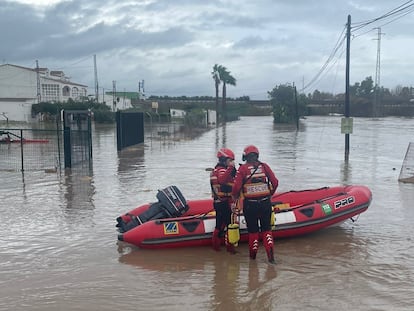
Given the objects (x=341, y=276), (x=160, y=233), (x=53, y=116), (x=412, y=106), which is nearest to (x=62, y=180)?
(x=160, y=233)

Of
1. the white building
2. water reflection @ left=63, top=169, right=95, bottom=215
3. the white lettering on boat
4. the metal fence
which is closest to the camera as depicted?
the white lettering on boat

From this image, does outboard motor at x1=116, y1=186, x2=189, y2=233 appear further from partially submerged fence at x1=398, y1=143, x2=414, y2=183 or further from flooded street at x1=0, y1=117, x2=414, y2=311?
partially submerged fence at x1=398, y1=143, x2=414, y2=183

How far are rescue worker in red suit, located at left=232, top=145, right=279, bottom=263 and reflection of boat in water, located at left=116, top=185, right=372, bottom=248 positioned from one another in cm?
80

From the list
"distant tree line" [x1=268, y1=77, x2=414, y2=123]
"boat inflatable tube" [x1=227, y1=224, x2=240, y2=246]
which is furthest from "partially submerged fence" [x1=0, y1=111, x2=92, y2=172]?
"distant tree line" [x1=268, y1=77, x2=414, y2=123]

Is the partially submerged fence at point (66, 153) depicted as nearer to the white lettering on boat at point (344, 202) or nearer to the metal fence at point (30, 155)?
the metal fence at point (30, 155)

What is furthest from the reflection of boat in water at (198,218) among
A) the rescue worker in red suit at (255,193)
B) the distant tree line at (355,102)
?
the distant tree line at (355,102)

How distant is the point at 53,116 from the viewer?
61.1 m

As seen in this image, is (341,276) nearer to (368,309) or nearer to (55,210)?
(368,309)

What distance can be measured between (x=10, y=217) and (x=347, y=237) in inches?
250

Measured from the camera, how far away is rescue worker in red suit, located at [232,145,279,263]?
22.4 ft

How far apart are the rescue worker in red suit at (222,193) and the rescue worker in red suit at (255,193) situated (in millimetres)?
305

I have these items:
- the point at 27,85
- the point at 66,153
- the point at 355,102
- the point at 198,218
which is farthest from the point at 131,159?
the point at 355,102

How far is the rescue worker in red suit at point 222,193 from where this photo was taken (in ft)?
23.5

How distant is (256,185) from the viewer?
6.81 metres
